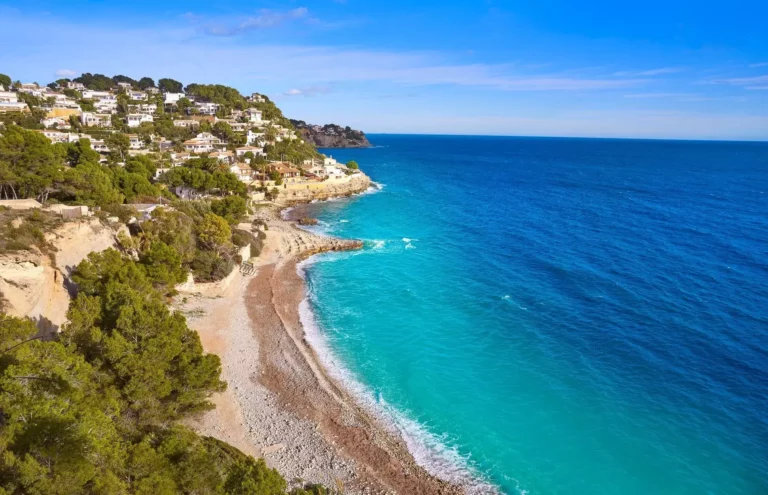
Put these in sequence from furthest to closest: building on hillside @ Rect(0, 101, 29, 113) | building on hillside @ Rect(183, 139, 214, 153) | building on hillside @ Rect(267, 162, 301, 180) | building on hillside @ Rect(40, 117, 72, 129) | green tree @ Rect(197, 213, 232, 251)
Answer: building on hillside @ Rect(183, 139, 214, 153) < building on hillside @ Rect(267, 162, 301, 180) < building on hillside @ Rect(0, 101, 29, 113) < building on hillside @ Rect(40, 117, 72, 129) < green tree @ Rect(197, 213, 232, 251)

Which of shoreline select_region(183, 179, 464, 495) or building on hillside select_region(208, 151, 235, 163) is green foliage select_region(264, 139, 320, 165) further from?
shoreline select_region(183, 179, 464, 495)

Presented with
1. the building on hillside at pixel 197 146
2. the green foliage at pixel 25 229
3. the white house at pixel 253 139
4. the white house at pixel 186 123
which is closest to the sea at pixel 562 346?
the green foliage at pixel 25 229

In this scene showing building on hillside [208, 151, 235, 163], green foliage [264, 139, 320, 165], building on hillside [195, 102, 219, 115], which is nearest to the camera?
building on hillside [208, 151, 235, 163]

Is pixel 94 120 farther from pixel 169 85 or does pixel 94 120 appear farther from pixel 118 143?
pixel 169 85

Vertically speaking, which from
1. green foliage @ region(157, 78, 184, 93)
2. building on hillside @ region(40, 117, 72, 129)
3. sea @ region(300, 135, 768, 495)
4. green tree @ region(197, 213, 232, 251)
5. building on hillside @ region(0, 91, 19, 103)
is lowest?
sea @ region(300, 135, 768, 495)

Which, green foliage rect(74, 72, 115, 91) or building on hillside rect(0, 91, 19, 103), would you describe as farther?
green foliage rect(74, 72, 115, 91)

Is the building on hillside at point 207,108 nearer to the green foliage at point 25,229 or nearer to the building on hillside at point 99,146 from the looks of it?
the building on hillside at point 99,146

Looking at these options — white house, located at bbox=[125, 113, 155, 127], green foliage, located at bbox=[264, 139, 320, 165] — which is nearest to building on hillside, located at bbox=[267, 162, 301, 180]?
green foliage, located at bbox=[264, 139, 320, 165]

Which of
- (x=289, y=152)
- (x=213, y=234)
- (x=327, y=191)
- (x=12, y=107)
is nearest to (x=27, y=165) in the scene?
(x=213, y=234)
